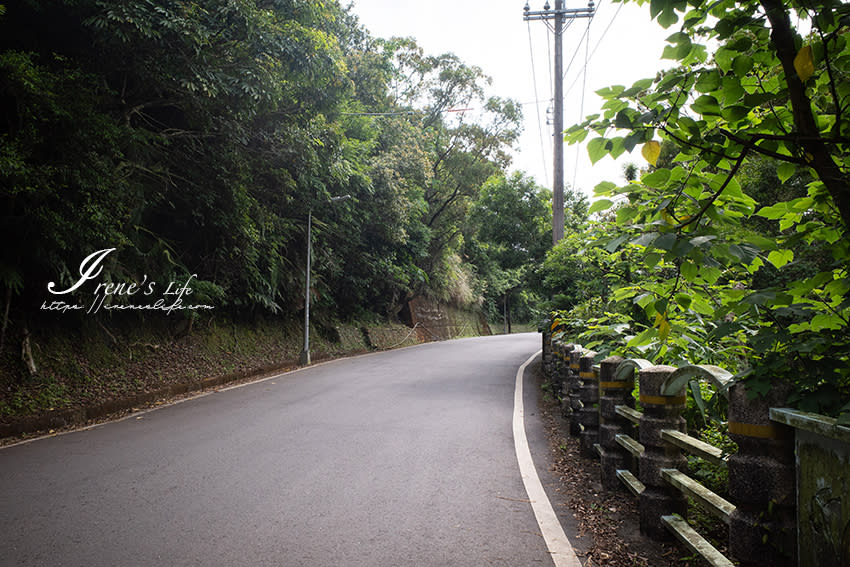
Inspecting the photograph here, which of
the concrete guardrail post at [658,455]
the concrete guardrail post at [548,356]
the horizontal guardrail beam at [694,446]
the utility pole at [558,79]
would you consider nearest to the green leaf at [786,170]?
the horizontal guardrail beam at [694,446]

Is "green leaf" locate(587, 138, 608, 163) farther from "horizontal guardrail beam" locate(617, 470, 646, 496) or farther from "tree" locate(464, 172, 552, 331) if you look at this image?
"tree" locate(464, 172, 552, 331)

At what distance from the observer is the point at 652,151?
6.68 ft

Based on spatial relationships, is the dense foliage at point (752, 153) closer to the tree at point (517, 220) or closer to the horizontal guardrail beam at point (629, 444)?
the horizontal guardrail beam at point (629, 444)

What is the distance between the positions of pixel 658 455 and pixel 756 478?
1208 millimetres

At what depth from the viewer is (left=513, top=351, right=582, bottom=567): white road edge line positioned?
3.47 meters

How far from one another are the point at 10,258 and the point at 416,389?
786 centimetres

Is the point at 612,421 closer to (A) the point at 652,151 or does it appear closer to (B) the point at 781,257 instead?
(B) the point at 781,257

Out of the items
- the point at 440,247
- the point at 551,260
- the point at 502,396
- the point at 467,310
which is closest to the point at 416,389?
the point at 502,396

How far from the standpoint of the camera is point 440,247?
32.2 metres

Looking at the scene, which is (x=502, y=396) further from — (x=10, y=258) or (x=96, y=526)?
(x=10, y=258)

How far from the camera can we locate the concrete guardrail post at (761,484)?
2.28 m

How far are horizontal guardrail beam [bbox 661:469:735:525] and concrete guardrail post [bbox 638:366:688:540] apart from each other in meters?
0.09

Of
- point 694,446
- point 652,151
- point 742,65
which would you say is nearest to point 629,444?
point 694,446

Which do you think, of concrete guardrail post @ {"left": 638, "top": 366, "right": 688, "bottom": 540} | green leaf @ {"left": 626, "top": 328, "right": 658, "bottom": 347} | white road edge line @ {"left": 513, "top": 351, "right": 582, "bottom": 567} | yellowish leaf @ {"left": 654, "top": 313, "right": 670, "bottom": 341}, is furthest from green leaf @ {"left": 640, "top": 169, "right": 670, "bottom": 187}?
white road edge line @ {"left": 513, "top": 351, "right": 582, "bottom": 567}
